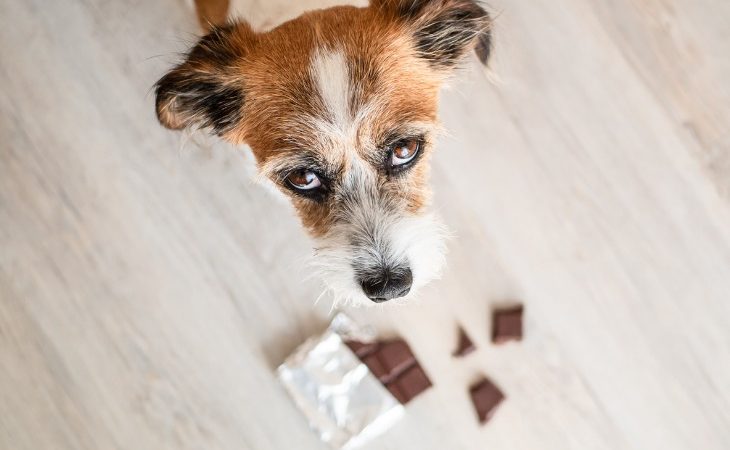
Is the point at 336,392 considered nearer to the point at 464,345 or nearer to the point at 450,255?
the point at 464,345

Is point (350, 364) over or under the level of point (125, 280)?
under

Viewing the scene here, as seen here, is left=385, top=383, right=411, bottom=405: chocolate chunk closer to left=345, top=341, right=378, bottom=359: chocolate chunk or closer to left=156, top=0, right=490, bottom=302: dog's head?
left=345, top=341, right=378, bottom=359: chocolate chunk

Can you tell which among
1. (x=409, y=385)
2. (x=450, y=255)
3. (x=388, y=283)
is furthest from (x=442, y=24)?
(x=409, y=385)

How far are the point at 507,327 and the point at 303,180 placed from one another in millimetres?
935

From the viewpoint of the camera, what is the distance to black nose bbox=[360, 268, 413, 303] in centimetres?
143

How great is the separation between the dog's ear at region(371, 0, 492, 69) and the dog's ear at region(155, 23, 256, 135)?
0.35 meters

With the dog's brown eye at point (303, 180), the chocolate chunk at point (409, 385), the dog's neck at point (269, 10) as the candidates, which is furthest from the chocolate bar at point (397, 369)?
the dog's neck at point (269, 10)

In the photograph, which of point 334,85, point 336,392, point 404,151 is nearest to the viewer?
point 334,85

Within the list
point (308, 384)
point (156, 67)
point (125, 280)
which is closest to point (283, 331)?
point (308, 384)

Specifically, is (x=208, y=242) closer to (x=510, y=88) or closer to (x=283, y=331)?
(x=283, y=331)

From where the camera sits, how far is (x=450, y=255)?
1994 mm

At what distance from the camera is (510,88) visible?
6.59 feet

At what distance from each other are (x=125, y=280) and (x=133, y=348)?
0.76 feet

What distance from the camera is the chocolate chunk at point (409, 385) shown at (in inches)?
76.2
